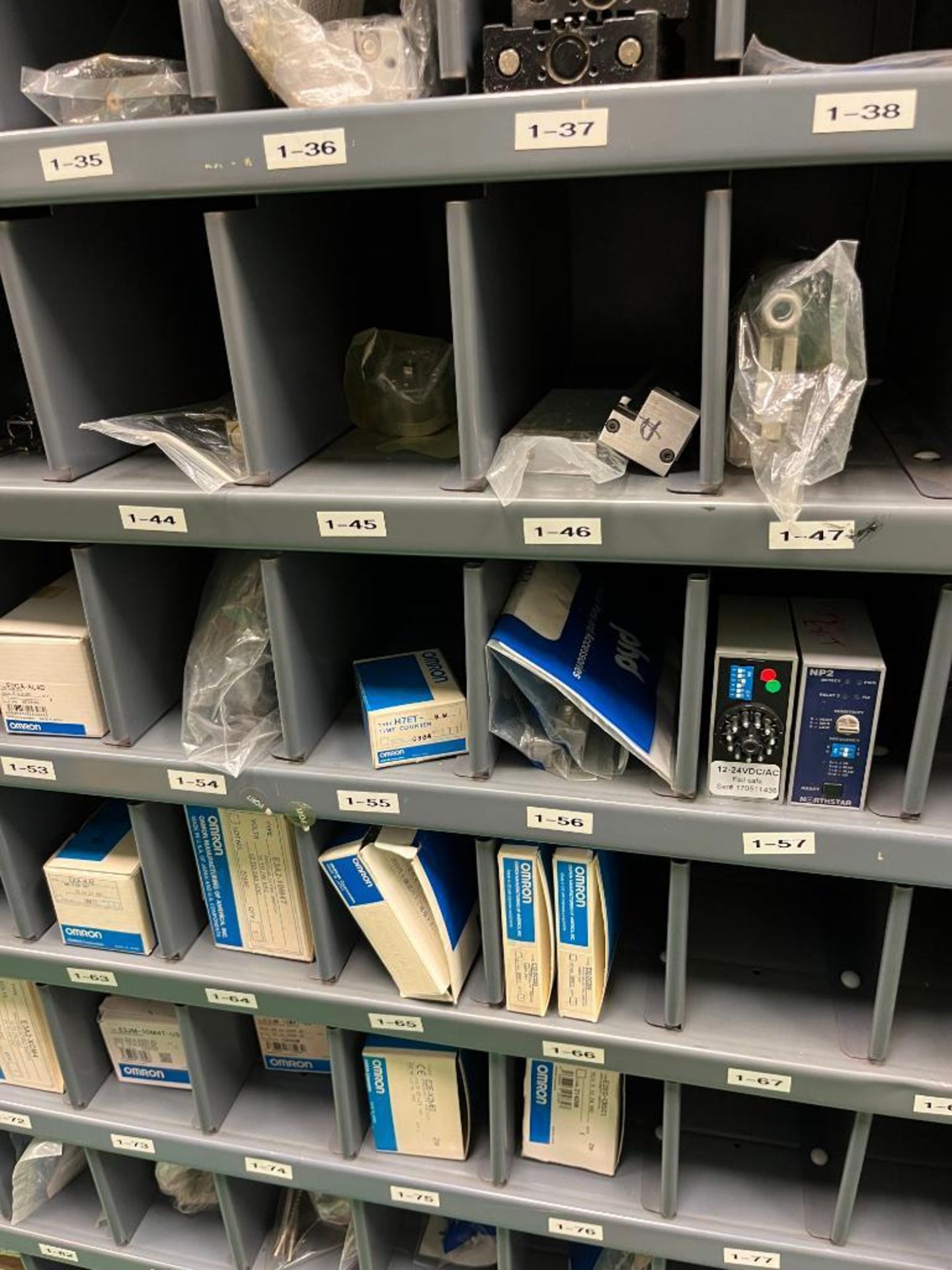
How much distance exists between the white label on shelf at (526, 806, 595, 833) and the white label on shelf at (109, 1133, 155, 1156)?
96 centimetres

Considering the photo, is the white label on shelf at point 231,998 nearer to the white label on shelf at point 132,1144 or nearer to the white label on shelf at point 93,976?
the white label on shelf at point 93,976

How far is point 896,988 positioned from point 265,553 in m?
0.95

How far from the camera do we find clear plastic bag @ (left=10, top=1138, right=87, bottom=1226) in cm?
179

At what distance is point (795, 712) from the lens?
1107 millimetres

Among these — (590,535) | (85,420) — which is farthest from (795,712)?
(85,420)

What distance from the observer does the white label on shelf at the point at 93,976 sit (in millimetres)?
1512

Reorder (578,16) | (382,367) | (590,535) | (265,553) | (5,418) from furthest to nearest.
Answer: (5,418), (382,367), (265,553), (590,535), (578,16)

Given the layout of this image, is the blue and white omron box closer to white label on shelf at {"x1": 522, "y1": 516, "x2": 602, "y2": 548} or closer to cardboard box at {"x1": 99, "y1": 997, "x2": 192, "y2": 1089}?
white label on shelf at {"x1": 522, "y1": 516, "x2": 602, "y2": 548}

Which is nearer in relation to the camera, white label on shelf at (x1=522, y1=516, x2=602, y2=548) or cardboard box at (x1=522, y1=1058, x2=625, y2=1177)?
white label on shelf at (x1=522, y1=516, x2=602, y2=548)

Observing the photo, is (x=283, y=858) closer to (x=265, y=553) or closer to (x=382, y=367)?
(x=265, y=553)

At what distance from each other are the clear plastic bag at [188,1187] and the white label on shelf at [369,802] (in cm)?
101

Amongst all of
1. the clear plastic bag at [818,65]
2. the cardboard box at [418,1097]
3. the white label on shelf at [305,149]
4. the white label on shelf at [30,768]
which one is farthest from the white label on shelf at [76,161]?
the cardboard box at [418,1097]

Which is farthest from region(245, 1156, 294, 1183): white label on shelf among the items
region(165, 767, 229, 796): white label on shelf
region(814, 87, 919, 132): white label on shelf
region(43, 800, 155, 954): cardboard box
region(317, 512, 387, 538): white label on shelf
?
region(814, 87, 919, 132): white label on shelf

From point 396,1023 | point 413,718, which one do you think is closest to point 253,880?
point 396,1023
